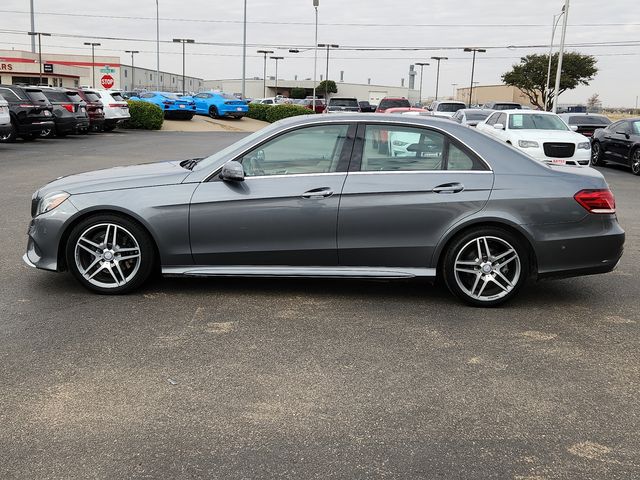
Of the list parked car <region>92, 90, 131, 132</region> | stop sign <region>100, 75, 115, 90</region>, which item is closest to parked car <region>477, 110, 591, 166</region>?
parked car <region>92, 90, 131, 132</region>

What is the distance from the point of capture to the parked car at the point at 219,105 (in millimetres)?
43000

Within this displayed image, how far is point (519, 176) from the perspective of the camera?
5.42 m

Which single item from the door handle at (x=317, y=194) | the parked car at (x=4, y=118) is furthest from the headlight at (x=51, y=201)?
the parked car at (x=4, y=118)

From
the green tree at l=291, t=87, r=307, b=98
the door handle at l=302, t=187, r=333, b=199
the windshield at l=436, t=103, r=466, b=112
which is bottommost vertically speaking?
the door handle at l=302, t=187, r=333, b=199

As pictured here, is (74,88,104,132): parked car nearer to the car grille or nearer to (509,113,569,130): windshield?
(509,113,569,130): windshield

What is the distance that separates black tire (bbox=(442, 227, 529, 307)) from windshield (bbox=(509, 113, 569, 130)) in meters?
12.9

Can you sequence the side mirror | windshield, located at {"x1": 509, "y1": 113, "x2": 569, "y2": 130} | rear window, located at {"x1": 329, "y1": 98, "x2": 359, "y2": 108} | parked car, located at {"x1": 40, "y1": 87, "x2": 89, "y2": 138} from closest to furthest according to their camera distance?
the side mirror
windshield, located at {"x1": 509, "y1": 113, "x2": 569, "y2": 130}
parked car, located at {"x1": 40, "y1": 87, "x2": 89, "y2": 138}
rear window, located at {"x1": 329, "y1": 98, "x2": 359, "y2": 108}

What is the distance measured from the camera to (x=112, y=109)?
30672 millimetres

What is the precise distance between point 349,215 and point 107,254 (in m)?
2.02

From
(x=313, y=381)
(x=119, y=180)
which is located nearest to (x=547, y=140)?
(x=119, y=180)

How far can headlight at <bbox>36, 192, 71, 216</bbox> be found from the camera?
18.1ft

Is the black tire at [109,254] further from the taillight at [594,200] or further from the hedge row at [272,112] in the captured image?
the hedge row at [272,112]

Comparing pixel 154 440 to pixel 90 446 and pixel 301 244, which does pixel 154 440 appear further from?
pixel 301 244

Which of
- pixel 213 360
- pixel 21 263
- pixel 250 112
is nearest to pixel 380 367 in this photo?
pixel 213 360
